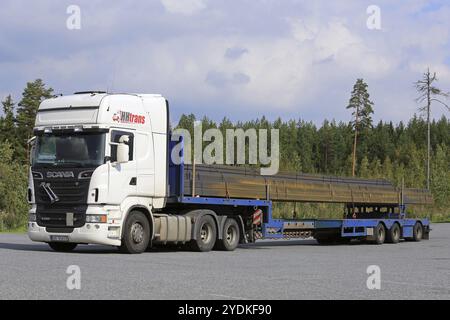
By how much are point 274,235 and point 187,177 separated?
429 cm

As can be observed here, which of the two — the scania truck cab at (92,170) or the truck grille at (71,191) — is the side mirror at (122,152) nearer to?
the scania truck cab at (92,170)

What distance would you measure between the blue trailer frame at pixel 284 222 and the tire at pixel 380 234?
0.13m

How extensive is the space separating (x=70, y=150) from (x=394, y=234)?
597 inches

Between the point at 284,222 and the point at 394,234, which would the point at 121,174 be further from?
the point at 394,234

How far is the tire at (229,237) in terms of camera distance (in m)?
20.5

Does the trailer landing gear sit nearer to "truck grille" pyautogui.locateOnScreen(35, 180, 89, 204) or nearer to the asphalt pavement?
the asphalt pavement

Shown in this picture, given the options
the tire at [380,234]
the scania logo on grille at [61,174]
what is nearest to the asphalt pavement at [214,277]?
the scania logo on grille at [61,174]

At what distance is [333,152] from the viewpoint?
13112 centimetres

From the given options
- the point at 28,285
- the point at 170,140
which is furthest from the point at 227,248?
the point at 28,285

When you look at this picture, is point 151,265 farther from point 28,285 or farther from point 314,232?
point 314,232

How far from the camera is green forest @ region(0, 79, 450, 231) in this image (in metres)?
46.7

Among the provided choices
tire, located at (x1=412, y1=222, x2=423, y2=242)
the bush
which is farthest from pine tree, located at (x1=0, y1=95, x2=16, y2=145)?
tire, located at (x1=412, y1=222, x2=423, y2=242)

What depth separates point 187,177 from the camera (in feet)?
63.6

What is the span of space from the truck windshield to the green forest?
1128 centimetres
